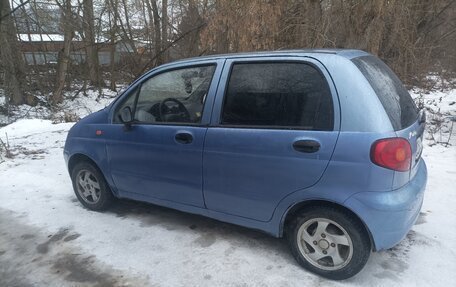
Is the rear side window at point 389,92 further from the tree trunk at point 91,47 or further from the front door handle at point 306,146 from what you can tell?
the tree trunk at point 91,47

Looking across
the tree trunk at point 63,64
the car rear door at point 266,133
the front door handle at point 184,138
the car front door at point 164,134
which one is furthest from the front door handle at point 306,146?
the tree trunk at point 63,64

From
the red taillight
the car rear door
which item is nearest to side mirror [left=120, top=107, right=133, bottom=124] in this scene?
the car rear door

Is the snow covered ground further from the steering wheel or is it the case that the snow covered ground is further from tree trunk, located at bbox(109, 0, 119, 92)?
tree trunk, located at bbox(109, 0, 119, 92)

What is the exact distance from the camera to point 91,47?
1448 centimetres

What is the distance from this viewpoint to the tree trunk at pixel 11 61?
12695mm

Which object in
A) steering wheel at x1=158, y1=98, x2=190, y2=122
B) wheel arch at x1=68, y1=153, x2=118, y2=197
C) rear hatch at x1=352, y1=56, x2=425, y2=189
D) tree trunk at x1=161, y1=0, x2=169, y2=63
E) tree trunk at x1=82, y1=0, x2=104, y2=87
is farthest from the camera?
tree trunk at x1=161, y1=0, x2=169, y2=63

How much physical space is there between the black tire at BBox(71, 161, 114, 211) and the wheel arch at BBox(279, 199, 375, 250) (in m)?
2.10

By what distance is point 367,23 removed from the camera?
294 inches

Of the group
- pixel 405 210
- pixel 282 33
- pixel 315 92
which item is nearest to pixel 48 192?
pixel 315 92

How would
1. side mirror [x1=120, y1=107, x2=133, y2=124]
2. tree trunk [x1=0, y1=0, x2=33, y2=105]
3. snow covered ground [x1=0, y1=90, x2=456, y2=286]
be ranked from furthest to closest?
tree trunk [x1=0, y1=0, x2=33, y2=105] → side mirror [x1=120, y1=107, x2=133, y2=124] → snow covered ground [x1=0, y1=90, x2=456, y2=286]

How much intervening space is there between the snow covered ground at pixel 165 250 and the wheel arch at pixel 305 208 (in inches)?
13.4

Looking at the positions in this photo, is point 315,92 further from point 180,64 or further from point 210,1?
point 210,1

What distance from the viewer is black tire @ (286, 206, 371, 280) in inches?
110

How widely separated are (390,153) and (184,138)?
66.6 inches
